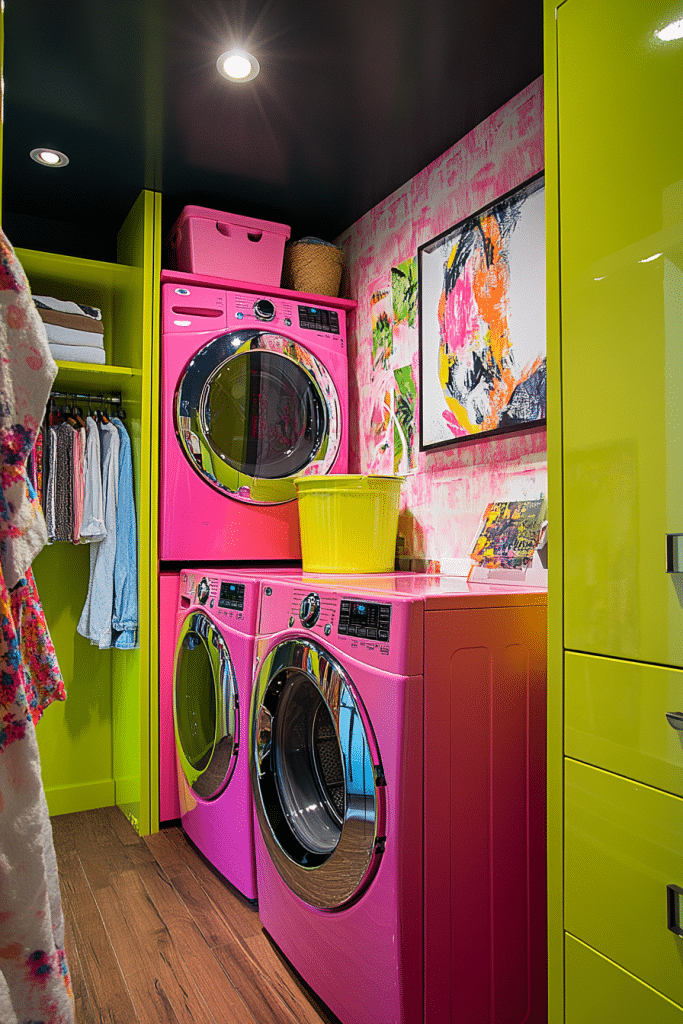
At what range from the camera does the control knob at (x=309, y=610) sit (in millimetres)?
1586

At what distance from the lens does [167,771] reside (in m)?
2.53

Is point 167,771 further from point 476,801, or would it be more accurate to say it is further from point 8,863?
point 8,863

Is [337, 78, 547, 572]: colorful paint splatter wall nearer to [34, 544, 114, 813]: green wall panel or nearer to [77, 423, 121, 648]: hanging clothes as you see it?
[77, 423, 121, 648]: hanging clothes

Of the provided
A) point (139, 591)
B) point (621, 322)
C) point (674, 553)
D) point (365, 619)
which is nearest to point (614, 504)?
point (674, 553)

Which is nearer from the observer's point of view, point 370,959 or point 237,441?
point 370,959

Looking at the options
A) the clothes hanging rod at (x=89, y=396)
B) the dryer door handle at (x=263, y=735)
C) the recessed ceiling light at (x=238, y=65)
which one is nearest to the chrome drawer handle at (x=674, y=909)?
the dryer door handle at (x=263, y=735)

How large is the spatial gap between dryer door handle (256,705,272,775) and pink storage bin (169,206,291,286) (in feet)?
5.53

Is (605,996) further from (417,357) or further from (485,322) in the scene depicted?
(417,357)

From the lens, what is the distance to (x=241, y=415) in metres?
2.62

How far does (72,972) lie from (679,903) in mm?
1478

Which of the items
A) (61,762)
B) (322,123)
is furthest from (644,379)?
(61,762)

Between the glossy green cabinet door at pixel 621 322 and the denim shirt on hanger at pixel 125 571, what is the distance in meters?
1.79

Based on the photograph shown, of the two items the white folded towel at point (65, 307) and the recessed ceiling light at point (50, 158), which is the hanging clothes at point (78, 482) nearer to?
the white folded towel at point (65, 307)

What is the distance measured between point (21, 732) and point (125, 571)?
1841mm
